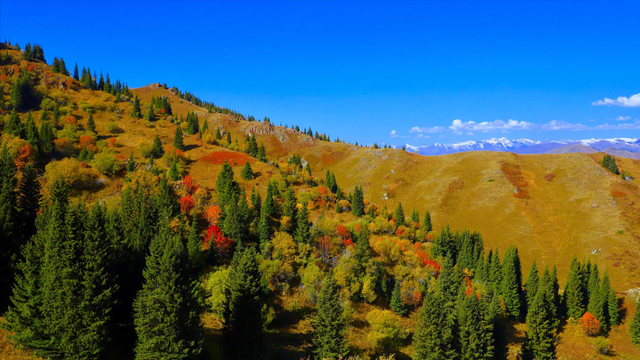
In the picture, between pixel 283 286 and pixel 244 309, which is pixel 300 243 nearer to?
pixel 283 286

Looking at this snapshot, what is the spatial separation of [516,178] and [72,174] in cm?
19254

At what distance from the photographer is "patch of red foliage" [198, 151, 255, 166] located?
380ft

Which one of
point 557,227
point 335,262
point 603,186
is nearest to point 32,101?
point 335,262

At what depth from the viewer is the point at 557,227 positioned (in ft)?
444

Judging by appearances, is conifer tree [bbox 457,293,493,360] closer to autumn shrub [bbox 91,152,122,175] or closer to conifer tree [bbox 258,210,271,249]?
conifer tree [bbox 258,210,271,249]

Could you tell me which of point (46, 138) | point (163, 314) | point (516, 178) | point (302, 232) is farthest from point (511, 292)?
point (46, 138)

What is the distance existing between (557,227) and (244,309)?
14374cm

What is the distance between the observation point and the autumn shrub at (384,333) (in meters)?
55.7

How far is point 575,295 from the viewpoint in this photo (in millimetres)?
87250

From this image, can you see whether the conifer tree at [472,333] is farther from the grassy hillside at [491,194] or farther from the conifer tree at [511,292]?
the conifer tree at [511,292]

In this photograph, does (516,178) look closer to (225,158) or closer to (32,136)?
(225,158)

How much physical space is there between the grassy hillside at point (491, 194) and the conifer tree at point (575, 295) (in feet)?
16.3

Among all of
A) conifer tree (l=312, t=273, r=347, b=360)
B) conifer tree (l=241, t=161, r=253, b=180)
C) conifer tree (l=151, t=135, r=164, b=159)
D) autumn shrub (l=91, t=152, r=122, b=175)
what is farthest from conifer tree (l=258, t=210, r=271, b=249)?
conifer tree (l=151, t=135, r=164, b=159)

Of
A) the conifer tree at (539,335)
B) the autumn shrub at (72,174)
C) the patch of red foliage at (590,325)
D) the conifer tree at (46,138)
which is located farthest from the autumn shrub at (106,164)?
the patch of red foliage at (590,325)
